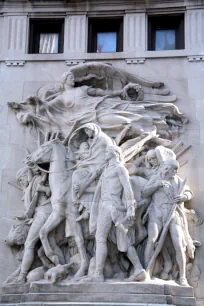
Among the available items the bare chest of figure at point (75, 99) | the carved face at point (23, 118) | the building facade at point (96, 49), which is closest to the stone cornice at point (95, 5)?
the building facade at point (96, 49)

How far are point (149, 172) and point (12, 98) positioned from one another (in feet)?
15.1

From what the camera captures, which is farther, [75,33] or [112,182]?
[75,33]

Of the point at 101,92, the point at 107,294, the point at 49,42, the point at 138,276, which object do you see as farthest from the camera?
the point at 49,42

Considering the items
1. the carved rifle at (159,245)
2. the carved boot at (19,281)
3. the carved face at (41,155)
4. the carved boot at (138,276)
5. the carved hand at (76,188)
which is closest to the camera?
the carved boot at (138,276)

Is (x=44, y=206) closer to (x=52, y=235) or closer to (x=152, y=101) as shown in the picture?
(x=52, y=235)

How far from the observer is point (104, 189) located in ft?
47.6

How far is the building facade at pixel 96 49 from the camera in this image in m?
16.3

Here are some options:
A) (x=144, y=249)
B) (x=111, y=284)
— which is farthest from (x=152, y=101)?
(x=111, y=284)

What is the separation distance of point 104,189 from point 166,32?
19.1 feet

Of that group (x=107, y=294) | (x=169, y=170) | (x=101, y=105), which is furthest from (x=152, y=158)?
(x=107, y=294)

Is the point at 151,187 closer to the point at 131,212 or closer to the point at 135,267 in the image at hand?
the point at 131,212

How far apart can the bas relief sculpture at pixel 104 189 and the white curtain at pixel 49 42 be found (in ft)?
5.27

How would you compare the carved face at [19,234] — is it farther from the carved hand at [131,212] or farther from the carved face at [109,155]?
the carved hand at [131,212]

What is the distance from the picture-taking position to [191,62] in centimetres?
1691
